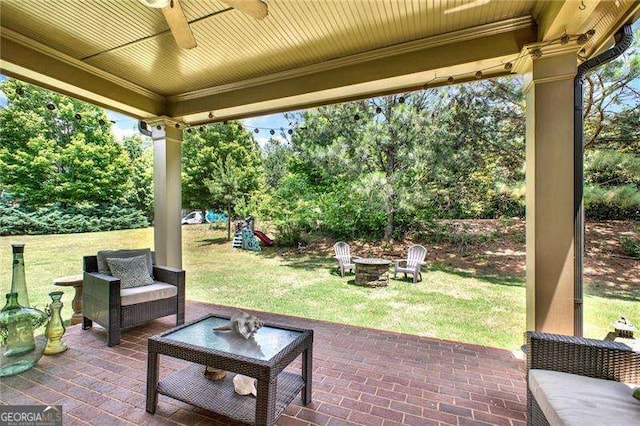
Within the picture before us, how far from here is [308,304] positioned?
16.2 ft

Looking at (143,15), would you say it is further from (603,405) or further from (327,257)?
(327,257)

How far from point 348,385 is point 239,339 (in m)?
0.91

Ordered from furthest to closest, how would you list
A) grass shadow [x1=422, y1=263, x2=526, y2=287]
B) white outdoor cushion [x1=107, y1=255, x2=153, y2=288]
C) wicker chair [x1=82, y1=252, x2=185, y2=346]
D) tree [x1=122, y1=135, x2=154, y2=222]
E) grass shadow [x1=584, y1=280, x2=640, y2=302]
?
tree [x1=122, y1=135, x2=154, y2=222] → grass shadow [x1=422, y1=263, x2=526, y2=287] → grass shadow [x1=584, y1=280, x2=640, y2=302] → white outdoor cushion [x1=107, y1=255, x2=153, y2=288] → wicker chair [x1=82, y1=252, x2=185, y2=346]

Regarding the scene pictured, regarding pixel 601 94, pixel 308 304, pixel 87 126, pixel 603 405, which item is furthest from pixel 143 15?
pixel 87 126

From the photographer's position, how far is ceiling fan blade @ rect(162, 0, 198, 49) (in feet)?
5.36

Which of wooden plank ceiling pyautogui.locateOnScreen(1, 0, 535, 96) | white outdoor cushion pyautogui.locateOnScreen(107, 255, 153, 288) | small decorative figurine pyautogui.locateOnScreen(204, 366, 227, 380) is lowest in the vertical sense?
small decorative figurine pyautogui.locateOnScreen(204, 366, 227, 380)

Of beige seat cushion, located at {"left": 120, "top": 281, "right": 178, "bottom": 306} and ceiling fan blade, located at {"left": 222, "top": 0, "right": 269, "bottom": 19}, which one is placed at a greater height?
A: ceiling fan blade, located at {"left": 222, "top": 0, "right": 269, "bottom": 19}

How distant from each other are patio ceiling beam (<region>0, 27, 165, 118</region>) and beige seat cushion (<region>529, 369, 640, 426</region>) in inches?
177

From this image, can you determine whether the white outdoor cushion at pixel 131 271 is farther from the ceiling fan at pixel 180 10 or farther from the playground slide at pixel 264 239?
the playground slide at pixel 264 239

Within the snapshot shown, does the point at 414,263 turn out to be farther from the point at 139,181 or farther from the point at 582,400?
the point at 139,181

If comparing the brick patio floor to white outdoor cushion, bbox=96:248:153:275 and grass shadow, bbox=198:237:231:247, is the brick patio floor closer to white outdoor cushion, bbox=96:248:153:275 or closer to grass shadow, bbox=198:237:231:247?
white outdoor cushion, bbox=96:248:153:275

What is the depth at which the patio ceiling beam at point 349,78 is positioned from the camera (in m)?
2.41

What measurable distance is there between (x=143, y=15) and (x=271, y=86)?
1.33 m

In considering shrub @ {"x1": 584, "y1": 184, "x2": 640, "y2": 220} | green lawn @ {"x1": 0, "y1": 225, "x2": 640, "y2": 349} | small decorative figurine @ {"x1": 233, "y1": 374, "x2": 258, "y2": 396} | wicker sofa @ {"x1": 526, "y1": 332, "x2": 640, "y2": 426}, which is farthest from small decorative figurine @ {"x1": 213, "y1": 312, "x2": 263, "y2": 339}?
shrub @ {"x1": 584, "y1": 184, "x2": 640, "y2": 220}
